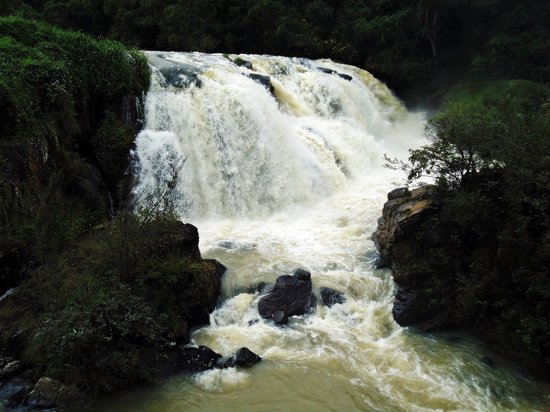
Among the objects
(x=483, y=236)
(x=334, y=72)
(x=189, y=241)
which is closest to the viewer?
(x=483, y=236)

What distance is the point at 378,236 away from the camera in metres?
10.8

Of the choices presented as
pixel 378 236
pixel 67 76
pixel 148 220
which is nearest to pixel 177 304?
→ pixel 148 220

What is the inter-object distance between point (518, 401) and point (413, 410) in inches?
68.4

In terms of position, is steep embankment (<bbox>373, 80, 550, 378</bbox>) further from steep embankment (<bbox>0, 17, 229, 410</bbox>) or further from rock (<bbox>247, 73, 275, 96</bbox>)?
rock (<bbox>247, 73, 275, 96</bbox>)

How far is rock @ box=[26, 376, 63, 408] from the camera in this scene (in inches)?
233

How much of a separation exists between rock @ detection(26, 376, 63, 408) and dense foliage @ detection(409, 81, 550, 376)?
6556 millimetres

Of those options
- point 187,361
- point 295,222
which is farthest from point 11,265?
point 295,222

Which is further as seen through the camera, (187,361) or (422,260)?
(422,260)

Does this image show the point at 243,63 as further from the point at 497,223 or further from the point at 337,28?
the point at 497,223

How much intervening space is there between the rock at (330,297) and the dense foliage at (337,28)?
61.1ft

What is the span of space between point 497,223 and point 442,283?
1.53 metres

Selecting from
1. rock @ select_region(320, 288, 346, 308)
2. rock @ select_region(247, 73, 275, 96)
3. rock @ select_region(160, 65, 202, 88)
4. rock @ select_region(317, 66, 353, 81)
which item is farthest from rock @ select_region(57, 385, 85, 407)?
rock @ select_region(317, 66, 353, 81)

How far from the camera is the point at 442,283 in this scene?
867 centimetres

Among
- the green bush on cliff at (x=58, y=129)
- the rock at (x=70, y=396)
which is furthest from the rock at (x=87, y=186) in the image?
the rock at (x=70, y=396)
